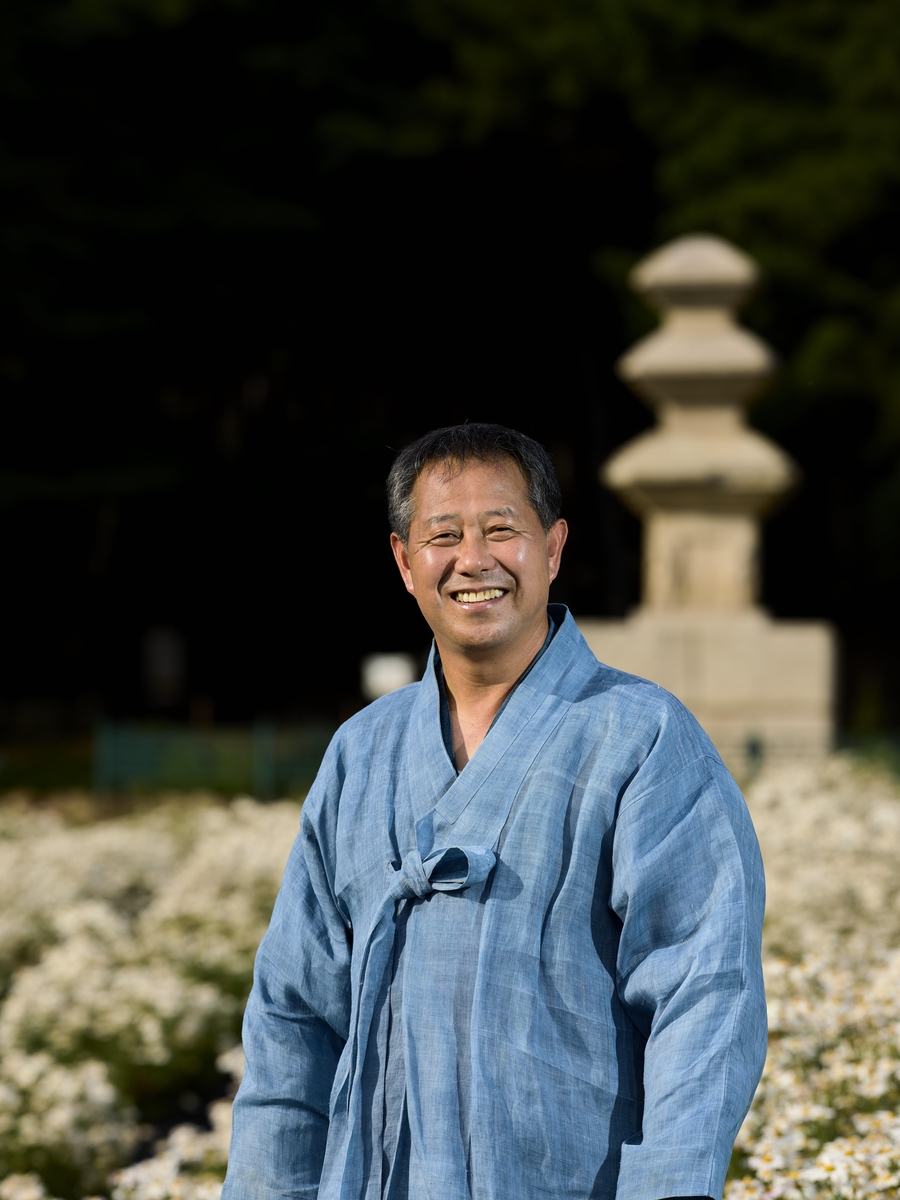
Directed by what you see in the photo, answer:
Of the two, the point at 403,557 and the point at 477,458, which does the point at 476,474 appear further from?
the point at 403,557

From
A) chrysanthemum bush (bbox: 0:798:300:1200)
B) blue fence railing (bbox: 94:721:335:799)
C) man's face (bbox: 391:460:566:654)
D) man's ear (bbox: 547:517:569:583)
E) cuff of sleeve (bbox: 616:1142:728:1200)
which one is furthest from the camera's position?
blue fence railing (bbox: 94:721:335:799)

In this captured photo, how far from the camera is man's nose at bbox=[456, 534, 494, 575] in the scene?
1.98 meters

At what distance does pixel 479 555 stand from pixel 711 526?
305 inches

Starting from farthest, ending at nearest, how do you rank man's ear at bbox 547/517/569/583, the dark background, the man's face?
the dark background < man's ear at bbox 547/517/569/583 < the man's face

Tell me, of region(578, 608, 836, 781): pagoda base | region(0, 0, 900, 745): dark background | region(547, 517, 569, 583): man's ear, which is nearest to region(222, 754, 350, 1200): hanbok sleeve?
region(547, 517, 569, 583): man's ear

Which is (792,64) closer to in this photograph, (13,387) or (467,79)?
(467,79)

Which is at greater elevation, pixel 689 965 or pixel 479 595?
pixel 479 595

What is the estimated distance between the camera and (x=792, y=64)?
66.4ft

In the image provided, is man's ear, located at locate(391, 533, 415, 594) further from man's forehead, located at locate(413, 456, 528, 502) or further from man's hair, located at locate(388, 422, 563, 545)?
man's forehead, located at locate(413, 456, 528, 502)

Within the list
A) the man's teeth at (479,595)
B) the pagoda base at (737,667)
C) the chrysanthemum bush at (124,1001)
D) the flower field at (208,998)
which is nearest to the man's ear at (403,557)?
the man's teeth at (479,595)

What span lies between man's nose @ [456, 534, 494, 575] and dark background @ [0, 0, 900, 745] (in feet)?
59.7

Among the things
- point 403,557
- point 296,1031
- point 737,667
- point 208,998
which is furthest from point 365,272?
point 296,1031

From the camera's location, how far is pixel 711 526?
9.52 m

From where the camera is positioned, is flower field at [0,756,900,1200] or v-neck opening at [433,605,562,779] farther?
flower field at [0,756,900,1200]
